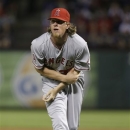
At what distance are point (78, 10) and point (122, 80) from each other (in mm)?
3716

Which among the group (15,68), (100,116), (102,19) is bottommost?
(100,116)

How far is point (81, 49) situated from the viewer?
7.14 m

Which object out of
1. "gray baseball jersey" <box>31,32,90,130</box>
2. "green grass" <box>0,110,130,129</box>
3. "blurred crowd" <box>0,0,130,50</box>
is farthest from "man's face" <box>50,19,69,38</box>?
"blurred crowd" <box>0,0,130,50</box>

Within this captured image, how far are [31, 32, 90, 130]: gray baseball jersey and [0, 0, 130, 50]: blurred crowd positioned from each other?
636cm

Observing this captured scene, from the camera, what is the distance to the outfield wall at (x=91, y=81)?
13352 mm

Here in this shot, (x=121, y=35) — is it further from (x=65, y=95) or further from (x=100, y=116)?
(x=65, y=95)

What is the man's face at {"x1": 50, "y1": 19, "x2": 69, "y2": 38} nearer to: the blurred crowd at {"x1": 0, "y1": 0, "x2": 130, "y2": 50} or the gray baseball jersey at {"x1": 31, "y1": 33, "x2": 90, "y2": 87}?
the gray baseball jersey at {"x1": 31, "y1": 33, "x2": 90, "y2": 87}

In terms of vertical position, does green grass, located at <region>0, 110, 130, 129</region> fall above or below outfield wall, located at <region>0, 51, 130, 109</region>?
below

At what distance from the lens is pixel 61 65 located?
7.41m

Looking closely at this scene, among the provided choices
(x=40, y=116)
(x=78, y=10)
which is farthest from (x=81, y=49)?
(x=78, y=10)

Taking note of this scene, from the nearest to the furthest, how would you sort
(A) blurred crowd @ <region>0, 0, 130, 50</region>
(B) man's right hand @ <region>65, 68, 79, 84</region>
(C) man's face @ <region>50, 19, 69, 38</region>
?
(C) man's face @ <region>50, 19, 69, 38</region> → (B) man's right hand @ <region>65, 68, 79, 84</region> → (A) blurred crowd @ <region>0, 0, 130, 50</region>

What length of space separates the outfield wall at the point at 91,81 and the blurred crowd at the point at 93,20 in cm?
47

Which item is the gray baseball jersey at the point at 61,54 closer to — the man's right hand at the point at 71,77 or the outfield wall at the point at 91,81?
the man's right hand at the point at 71,77

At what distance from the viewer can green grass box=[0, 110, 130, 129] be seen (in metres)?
11.4
